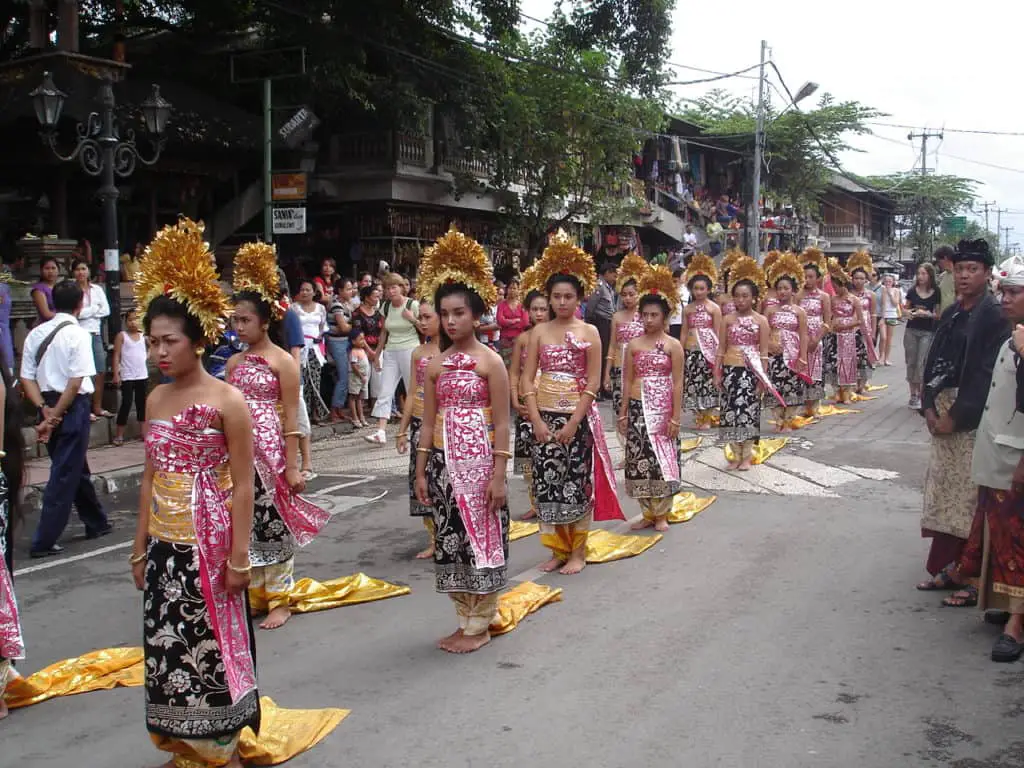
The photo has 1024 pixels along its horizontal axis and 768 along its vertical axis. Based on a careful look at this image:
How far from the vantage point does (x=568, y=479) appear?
7105 millimetres

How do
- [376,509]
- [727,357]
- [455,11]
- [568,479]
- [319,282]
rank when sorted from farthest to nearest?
[455,11]
[319,282]
[727,357]
[376,509]
[568,479]

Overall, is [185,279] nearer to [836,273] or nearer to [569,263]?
[569,263]

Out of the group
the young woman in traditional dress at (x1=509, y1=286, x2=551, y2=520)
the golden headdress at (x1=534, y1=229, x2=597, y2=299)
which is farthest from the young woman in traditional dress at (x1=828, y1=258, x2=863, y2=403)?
the golden headdress at (x1=534, y1=229, x2=597, y2=299)

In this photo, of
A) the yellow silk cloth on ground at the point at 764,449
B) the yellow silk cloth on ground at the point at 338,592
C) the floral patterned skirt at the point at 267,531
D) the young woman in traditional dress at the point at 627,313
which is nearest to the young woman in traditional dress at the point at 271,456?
the floral patterned skirt at the point at 267,531

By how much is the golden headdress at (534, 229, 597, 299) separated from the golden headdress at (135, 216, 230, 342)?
11.3 feet

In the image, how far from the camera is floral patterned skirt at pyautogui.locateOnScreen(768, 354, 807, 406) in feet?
43.4

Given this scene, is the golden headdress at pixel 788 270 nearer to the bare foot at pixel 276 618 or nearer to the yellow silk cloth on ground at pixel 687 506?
the yellow silk cloth on ground at pixel 687 506

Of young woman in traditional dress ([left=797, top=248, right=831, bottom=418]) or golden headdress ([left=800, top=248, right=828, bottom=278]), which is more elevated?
golden headdress ([left=800, top=248, right=828, bottom=278])

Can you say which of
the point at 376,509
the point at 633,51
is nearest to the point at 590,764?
the point at 376,509

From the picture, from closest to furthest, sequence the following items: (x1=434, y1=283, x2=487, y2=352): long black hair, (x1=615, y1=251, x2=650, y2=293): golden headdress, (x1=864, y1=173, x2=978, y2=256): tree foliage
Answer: (x1=434, y1=283, x2=487, y2=352): long black hair → (x1=615, y1=251, x2=650, y2=293): golden headdress → (x1=864, y1=173, x2=978, y2=256): tree foliage

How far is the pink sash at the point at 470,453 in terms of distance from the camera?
5555 mm

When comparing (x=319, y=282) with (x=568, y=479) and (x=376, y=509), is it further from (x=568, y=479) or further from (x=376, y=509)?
(x=568, y=479)

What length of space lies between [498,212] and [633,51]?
4904 millimetres

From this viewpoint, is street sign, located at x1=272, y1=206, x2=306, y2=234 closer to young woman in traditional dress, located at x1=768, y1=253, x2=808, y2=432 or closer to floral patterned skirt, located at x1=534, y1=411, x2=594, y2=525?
young woman in traditional dress, located at x1=768, y1=253, x2=808, y2=432
